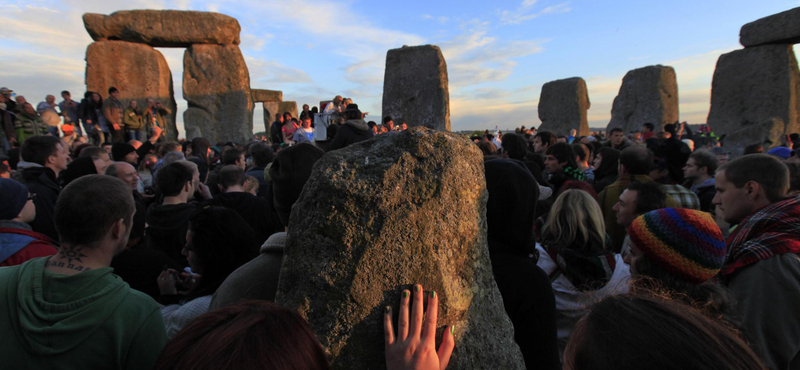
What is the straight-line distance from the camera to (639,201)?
281 cm

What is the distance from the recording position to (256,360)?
0.83 m

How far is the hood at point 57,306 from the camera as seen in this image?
1259mm

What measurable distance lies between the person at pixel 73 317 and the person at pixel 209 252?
584 millimetres

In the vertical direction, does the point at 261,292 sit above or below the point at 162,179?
below

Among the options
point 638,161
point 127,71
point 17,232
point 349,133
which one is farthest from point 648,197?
point 127,71

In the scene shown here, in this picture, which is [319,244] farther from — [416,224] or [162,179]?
[162,179]

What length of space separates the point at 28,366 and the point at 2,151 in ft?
29.1

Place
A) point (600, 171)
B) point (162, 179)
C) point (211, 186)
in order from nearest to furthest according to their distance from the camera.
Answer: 1. point (162, 179)
2. point (211, 186)
3. point (600, 171)

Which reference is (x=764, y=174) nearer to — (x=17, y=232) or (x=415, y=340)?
(x=415, y=340)

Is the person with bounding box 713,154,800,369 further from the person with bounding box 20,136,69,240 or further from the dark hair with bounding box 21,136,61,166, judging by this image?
the dark hair with bounding box 21,136,61,166

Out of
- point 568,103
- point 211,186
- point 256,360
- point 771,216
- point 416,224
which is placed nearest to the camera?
point 256,360

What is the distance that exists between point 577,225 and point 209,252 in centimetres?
201

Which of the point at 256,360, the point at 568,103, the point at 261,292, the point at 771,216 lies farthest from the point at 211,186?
the point at 568,103

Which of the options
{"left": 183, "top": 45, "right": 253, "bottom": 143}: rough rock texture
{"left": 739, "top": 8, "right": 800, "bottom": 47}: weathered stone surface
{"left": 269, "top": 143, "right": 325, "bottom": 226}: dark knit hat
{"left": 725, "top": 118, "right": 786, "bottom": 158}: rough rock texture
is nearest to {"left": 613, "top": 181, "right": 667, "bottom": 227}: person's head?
{"left": 269, "top": 143, "right": 325, "bottom": 226}: dark knit hat
